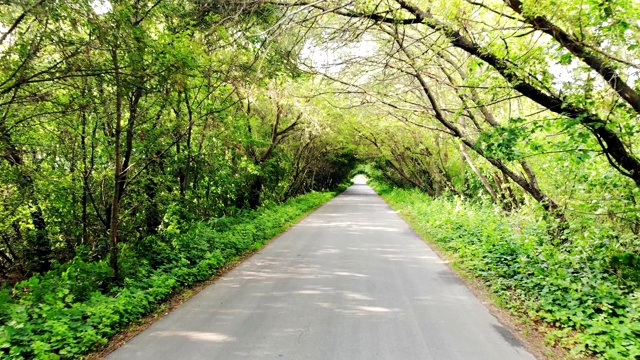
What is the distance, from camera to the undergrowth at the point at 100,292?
3795mm

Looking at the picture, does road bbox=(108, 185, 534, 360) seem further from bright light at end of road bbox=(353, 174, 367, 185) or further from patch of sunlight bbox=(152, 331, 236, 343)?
bright light at end of road bbox=(353, 174, 367, 185)

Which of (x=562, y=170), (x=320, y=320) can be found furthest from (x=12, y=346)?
(x=562, y=170)

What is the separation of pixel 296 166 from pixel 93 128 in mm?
15974

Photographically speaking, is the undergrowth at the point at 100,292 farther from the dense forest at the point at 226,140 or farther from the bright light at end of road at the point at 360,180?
the bright light at end of road at the point at 360,180

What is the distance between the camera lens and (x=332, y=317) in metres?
4.95

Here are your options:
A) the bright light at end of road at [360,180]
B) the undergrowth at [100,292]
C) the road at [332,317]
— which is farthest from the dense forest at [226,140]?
the bright light at end of road at [360,180]

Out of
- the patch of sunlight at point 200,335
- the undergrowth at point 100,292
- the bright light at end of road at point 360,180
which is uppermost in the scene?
the bright light at end of road at point 360,180

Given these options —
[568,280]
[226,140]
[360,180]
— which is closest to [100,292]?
[226,140]

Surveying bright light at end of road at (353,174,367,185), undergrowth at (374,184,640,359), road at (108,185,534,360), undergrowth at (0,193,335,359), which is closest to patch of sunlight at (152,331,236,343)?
road at (108,185,534,360)

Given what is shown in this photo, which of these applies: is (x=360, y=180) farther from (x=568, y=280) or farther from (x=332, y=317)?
(x=332, y=317)

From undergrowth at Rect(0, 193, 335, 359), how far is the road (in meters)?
0.48

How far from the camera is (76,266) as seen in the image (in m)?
5.77

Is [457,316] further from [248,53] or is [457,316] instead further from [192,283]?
[248,53]

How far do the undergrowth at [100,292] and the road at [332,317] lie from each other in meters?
0.48
